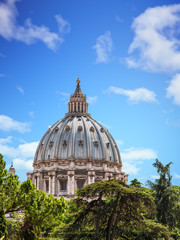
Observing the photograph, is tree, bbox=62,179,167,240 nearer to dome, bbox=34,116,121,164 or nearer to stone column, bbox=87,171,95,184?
stone column, bbox=87,171,95,184

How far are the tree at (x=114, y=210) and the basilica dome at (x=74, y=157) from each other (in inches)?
2337

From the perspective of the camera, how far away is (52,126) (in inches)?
4247

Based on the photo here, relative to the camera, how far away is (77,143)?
326 ft

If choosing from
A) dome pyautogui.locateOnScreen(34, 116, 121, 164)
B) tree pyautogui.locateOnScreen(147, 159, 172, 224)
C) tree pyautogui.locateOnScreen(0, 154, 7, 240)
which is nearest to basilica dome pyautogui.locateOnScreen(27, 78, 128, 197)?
dome pyautogui.locateOnScreen(34, 116, 121, 164)

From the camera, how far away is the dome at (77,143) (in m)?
98.4

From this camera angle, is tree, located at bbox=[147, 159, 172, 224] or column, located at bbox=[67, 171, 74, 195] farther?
column, located at bbox=[67, 171, 74, 195]

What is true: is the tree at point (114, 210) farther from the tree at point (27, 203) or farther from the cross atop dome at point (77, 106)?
the cross atop dome at point (77, 106)

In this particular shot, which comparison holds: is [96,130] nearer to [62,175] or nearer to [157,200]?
[62,175]

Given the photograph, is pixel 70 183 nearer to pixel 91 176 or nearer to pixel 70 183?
pixel 70 183

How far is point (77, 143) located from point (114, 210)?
66.7 meters

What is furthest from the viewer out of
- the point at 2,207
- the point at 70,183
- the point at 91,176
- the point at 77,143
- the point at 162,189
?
the point at 77,143

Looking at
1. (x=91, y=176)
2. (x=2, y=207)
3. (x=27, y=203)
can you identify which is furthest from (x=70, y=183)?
(x=2, y=207)

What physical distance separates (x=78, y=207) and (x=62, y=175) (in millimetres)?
61835

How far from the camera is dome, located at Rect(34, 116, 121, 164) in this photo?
9838 centimetres
